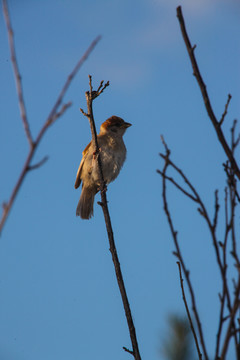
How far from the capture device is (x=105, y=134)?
7.15m

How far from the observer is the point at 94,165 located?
21.8 ft

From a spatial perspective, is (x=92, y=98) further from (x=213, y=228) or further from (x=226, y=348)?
(x=226, y=348)

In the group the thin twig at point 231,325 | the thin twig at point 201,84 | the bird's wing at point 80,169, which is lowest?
the thin twig at point 231,325

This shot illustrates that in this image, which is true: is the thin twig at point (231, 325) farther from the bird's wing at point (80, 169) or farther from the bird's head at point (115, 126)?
the bird's head at point (115, 126)

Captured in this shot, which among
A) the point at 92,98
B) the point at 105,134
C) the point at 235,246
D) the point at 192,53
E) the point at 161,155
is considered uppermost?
the point at 105,134

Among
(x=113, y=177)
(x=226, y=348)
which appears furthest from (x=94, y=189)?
(x=226, y=348)

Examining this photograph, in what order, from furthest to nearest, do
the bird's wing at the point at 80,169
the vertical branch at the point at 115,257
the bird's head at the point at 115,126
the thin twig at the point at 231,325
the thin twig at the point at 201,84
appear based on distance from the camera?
1. the bird's head at the point at 115,126
2. the bird's wing at the point at 80,169
3. the vertical branch at the point at 115,257
4. the thin twig at the point at 201,84
5. the thin twig at the point at 231,325

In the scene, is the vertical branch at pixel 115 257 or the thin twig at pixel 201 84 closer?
the thin twig at pixel 201 84

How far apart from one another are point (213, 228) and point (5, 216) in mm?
785

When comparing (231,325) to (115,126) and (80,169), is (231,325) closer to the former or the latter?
(80,169)

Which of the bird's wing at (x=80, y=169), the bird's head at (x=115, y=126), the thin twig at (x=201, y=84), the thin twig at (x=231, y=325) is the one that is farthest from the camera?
A: the bird's head at (x=115, y=126)

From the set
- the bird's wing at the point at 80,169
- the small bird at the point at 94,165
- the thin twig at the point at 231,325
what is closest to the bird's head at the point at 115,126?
the small bird at the point at 94,165

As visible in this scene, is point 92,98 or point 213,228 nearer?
point 213,228

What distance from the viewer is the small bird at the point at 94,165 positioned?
679 cm
